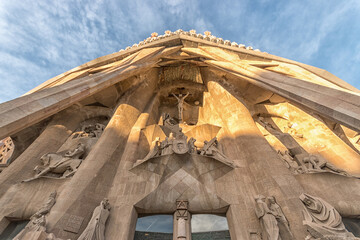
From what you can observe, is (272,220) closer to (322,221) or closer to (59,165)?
(322,221)

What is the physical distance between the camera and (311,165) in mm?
6660

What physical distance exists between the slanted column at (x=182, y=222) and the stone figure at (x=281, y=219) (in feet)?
8.94

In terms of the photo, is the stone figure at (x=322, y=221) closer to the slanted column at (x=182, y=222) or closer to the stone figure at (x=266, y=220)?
A: the stone figure at (x=266, y=220)

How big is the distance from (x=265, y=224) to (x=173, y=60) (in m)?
12.9

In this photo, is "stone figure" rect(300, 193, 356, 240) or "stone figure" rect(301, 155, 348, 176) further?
"stone figure" rect(301, 155, 348, 176)

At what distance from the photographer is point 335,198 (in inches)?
216

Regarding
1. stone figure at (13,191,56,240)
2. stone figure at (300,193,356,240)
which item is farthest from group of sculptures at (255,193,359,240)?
stone figure at (13,191,56,240)

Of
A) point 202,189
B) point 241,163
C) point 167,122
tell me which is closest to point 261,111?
point 241,163

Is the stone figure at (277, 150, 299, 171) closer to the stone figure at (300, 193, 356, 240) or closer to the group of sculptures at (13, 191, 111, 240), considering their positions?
the stone figure at (300, 193, 356, 240)

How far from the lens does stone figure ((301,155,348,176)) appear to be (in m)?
6.23

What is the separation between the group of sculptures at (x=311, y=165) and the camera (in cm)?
626

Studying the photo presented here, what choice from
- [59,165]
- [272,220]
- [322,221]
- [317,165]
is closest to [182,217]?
[272,220]

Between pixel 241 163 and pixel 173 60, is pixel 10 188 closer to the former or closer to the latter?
pixel 241 163

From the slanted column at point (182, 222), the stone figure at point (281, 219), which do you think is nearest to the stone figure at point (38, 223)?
the slanted column at point (182, 222)
